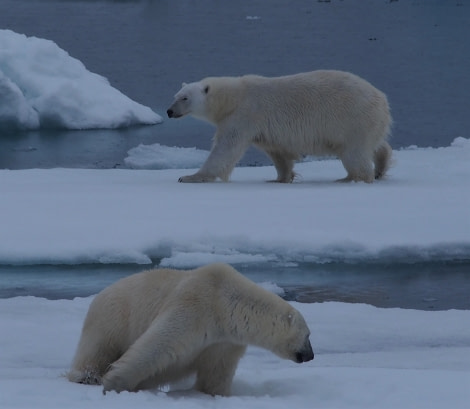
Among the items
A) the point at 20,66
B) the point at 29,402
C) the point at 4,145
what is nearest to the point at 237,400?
the point at 29,402

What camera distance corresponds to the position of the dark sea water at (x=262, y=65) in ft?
19.9

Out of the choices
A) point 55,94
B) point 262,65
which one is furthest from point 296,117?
point 262,65

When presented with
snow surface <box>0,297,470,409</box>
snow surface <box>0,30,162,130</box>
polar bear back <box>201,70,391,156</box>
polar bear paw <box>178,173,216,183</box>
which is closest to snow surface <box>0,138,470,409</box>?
snow surface <box>0,297,470,409</box>

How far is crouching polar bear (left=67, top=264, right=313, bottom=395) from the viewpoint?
134 inches

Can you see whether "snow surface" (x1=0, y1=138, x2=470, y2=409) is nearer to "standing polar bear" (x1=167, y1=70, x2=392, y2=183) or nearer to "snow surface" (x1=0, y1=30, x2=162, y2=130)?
"standing polar bear" (x1=167, y1=70, x2=392, y2=183)

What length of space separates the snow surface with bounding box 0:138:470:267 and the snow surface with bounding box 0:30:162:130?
5787 millimetres

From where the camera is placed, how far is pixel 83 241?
631 cm

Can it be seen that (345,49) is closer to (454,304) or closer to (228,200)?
(228,200)

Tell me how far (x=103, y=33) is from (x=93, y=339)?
91.8ft

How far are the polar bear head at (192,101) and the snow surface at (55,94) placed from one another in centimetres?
559

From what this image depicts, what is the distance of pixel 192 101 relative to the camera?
8.72 metres

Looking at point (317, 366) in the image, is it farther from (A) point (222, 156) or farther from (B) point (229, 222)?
(A) point (222, 156)

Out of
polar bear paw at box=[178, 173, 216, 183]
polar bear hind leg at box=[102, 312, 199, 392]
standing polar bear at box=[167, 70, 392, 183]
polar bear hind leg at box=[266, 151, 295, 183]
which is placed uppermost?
standing polar bear at box=[167, 70, 392, 183]

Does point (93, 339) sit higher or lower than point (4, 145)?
higher
